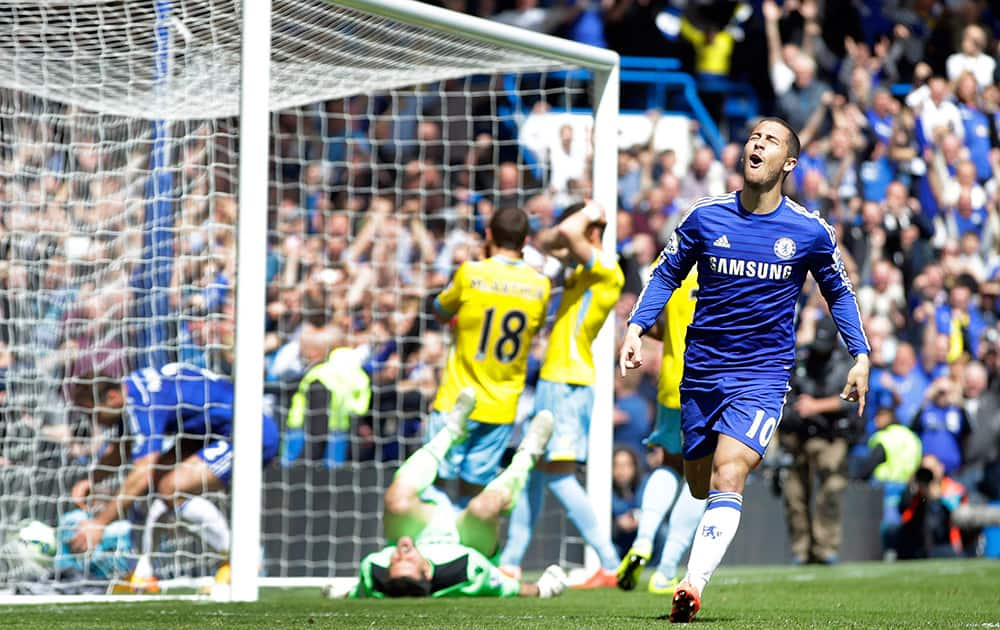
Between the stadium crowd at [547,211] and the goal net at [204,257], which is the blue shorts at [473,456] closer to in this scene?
the goal net at [204,257]

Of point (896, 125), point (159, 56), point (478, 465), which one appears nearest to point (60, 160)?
point (159, 56)

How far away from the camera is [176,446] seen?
10.6 metres

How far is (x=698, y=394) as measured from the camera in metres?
7.05

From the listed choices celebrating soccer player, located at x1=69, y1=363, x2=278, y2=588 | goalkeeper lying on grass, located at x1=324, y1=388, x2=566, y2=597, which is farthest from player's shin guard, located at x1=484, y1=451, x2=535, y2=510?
celebrating soccer player, located at x1=69, y1=363, x2=278, y2=588

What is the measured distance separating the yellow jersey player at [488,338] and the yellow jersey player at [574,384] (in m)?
0.25

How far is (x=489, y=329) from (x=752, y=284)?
3247 mm

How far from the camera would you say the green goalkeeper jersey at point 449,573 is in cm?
879

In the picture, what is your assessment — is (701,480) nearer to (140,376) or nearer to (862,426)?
(140,376)

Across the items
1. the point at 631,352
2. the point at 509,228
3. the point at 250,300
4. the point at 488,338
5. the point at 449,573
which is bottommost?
the point at 449,573

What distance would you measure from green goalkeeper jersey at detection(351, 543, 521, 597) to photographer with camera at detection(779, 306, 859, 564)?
5264 mm

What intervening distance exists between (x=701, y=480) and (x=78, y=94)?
597cm

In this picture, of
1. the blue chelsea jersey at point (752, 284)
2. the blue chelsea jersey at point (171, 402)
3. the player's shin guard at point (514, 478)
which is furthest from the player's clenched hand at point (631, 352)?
Result: the blue chelsea jersey at point (171, 402)

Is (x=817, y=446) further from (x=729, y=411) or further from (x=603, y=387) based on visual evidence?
(x=729, y=411)

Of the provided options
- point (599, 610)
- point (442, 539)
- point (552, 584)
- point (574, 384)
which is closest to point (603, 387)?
point (574, 384)
